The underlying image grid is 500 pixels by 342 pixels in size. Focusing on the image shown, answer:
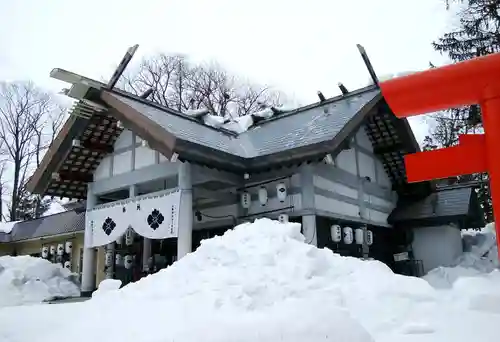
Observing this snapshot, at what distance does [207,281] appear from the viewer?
5883mm

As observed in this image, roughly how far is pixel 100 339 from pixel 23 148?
2607cm

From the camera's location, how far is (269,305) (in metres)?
5.23

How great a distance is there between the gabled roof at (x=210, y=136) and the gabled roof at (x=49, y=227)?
3347mm

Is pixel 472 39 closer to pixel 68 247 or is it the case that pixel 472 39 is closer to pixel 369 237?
pixel 369 237

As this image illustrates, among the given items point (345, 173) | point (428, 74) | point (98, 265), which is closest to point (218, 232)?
point (345, 173)

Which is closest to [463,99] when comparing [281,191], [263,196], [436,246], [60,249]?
[281,191]

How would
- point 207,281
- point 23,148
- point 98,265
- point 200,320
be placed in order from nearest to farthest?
1. point 200,320
2. point 207,281
3. point 98,265
4. point 23,148

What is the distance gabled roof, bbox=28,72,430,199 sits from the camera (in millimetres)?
10203

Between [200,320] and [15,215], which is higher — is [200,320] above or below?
below

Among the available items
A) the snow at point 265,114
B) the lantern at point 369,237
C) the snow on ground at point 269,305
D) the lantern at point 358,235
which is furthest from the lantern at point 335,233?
the snow at point 265,114

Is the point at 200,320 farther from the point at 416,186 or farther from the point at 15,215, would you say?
the point at 15,215

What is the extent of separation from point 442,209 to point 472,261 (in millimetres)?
1800

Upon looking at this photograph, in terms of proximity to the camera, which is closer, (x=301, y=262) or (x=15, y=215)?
(x=301, y=262)

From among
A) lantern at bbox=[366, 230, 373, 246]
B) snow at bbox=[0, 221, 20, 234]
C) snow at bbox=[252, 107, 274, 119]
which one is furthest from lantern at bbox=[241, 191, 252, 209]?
snow at bbox=[0, 221, 20, 234]
